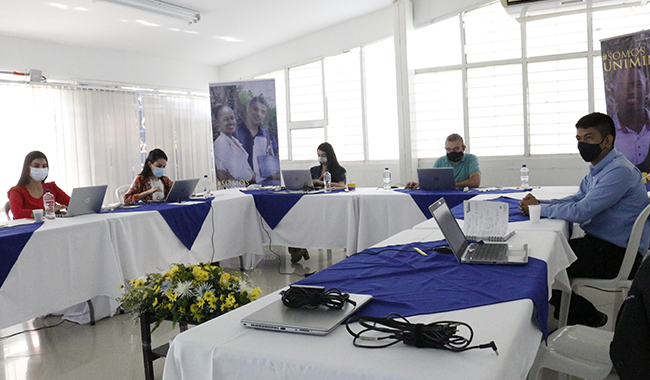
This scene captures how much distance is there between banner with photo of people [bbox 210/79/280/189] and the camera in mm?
6406

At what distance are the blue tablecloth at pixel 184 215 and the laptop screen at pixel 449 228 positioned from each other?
2.56 metres

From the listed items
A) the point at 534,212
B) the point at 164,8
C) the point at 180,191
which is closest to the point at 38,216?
the point at 180,191

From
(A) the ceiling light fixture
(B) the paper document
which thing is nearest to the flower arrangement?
(B) the paper document

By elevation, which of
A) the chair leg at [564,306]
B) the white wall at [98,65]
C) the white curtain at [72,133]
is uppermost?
the white wall at [98,65]

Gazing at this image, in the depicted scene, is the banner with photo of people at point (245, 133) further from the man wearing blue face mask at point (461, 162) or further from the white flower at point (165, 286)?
the white flower at point (165, 286)

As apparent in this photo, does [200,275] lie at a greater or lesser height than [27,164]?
lesser

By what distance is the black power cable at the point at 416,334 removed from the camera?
3.33 ft

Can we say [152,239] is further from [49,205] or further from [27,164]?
[27,164]

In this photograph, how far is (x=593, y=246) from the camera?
103 inches

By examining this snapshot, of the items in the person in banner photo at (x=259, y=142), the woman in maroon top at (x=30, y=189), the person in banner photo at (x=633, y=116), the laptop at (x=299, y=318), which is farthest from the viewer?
the person in banner photo at (x=259, y=142)

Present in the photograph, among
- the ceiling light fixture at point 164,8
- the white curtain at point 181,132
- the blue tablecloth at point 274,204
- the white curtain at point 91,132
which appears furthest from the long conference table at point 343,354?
the white curtain at point 181,132

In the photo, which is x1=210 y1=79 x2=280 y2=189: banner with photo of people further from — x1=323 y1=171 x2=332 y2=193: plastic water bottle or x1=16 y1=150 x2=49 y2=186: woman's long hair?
x1=16 y1=150 x2=49 y2=186: woman's long hair

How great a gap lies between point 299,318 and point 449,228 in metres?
0.92

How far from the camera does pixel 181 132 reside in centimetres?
750
